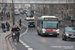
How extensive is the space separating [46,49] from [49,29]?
1316 cm

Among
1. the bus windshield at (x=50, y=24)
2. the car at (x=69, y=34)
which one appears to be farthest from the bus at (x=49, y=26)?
the car at (x=69, y=34)

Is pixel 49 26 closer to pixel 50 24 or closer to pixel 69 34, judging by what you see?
pixel 50 24

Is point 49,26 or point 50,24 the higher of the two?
point 50,24

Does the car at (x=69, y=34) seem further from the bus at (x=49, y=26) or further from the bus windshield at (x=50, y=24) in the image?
the bus windshield at (x=50, y=24)

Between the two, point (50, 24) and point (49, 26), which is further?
point (50, 24)

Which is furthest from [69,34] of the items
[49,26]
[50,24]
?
[50,24]

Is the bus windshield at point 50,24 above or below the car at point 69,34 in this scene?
above

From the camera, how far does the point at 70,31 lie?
2397 centimetres

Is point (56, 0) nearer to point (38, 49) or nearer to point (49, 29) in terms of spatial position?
point (49, 29)

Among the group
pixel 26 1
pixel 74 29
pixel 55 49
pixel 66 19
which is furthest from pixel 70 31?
pixel 66 19

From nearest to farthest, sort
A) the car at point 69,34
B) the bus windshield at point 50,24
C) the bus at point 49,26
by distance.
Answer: the car at point 69,34, the bus at point 49,26, the bus windshield at point 50,24

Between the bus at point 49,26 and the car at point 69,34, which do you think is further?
the bus at point 49,26

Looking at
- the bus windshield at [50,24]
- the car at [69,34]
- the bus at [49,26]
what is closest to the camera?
the car at [69,34]

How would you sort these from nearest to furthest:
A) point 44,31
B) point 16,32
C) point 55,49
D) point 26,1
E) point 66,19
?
point 55,49 < point 16,32 < point 44,31 < point 26,1 < point 66,19
